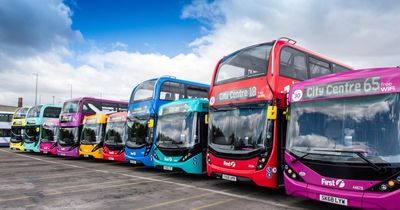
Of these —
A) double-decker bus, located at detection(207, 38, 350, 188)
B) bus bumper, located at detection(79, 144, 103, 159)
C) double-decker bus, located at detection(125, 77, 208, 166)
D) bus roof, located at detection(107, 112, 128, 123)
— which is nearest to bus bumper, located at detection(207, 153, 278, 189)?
double-decker bus, located at detection(207, 38, 350, 188)

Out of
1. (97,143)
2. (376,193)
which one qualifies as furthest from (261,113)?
(97,143)

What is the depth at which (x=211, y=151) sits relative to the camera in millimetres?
9570

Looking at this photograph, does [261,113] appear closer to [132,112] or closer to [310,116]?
[310,116]

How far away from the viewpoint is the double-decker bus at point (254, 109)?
8.11m

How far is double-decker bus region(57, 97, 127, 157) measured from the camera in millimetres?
19250

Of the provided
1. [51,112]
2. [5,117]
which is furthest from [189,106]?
[5,117]

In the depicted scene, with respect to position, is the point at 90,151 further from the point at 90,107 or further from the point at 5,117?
the point at 5,117

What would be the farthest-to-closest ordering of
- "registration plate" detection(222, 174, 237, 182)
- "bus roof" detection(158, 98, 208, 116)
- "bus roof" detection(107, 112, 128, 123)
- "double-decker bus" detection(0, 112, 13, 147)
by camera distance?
"double-decker bus" detection(0, 112, 13, 147) → "bus roof" detection(107, 112, 128, 123) → "bus roof" detection(158, 98, 208, 116) → "registration plate" detection(222, 174, 237, 182)

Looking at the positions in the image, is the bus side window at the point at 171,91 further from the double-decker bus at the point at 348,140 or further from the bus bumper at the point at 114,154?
the double-decker bus at the point at 348,140

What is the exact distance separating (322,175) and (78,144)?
15778 mm

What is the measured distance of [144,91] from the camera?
14.7 meters

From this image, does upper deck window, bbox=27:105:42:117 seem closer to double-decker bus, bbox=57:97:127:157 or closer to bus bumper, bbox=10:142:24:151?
bus bumper, bbox=10:142:24:151

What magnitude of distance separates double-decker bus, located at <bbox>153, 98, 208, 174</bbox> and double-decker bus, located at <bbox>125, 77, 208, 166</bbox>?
137 centimetres

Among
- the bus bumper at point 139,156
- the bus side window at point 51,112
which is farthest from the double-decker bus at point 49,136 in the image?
the bus bumper at point 139,156
